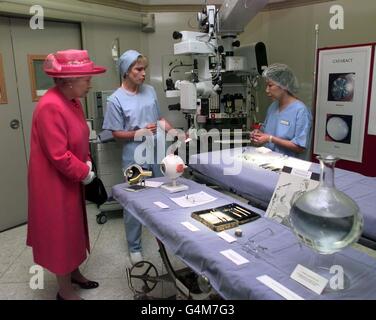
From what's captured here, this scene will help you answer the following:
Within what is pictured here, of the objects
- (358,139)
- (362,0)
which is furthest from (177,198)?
(362,0)

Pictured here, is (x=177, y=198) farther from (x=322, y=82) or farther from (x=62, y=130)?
(x=322, y=82)

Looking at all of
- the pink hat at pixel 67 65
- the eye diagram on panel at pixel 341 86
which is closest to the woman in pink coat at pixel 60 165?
the pink hat at pixel 67 65

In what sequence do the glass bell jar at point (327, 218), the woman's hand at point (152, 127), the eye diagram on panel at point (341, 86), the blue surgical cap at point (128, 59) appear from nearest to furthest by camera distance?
the glass bell jar at point (327, 218) < the blue surgical cap at point (128, 59) < the woman's hand at point (152, 127) < the eye diagram on panel at point (341, 86)

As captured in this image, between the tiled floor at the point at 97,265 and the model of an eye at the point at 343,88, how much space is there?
7.22ft

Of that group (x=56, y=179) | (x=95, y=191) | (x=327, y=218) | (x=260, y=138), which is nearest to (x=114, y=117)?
(x=95, y=191)

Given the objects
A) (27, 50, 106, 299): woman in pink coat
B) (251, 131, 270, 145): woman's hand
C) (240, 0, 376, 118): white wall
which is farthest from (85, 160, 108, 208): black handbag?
(240, 0, 376, 118): white wall

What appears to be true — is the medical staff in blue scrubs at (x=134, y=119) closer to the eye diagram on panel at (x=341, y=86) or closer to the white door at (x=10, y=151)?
the white door at (x=10, y=151)

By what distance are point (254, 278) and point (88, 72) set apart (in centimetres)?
140

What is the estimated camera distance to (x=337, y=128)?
3352 millimetres

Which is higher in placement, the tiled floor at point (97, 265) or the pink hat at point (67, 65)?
the pink hat at point (67, 65)

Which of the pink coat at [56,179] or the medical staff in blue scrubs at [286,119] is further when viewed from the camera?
the medical staff in blue scrubs at [286,119]

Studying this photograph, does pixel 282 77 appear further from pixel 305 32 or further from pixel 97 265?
pixel 97 265

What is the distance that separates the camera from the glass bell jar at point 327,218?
1037 millimetres
